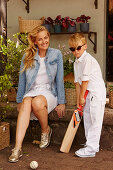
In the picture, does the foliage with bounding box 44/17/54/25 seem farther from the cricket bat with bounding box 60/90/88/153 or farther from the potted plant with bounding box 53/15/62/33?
the cricket bat with bounding box 60/90/88/153

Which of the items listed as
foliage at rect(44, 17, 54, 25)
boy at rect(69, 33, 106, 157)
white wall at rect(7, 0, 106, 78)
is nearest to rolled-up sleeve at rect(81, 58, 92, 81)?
boy at rect(69, 33, 106, 157)

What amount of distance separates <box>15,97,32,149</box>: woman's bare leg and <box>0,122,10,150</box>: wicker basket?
1.23 ft

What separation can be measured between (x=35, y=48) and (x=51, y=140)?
3.58ft

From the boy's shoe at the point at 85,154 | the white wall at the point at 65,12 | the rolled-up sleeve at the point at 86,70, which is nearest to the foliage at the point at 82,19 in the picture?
the white wall at the point at 65,12

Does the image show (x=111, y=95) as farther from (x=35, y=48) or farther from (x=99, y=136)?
(x=35, y=48)

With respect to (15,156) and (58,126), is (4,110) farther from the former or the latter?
(15,156)

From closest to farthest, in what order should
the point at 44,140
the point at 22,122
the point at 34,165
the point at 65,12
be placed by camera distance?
the point at 34,165, the point at 22,122, the point at 44,140, the point at 65,12

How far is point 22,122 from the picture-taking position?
10.00ft

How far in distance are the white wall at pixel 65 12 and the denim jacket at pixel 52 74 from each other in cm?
181

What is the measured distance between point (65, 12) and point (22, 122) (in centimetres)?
274

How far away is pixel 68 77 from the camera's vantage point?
4453 mm

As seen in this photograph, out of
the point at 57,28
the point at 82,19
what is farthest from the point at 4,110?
the point at 82,19

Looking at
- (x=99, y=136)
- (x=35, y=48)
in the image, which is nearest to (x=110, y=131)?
(x=99, y=136)

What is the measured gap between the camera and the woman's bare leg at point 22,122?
301 centimetres
